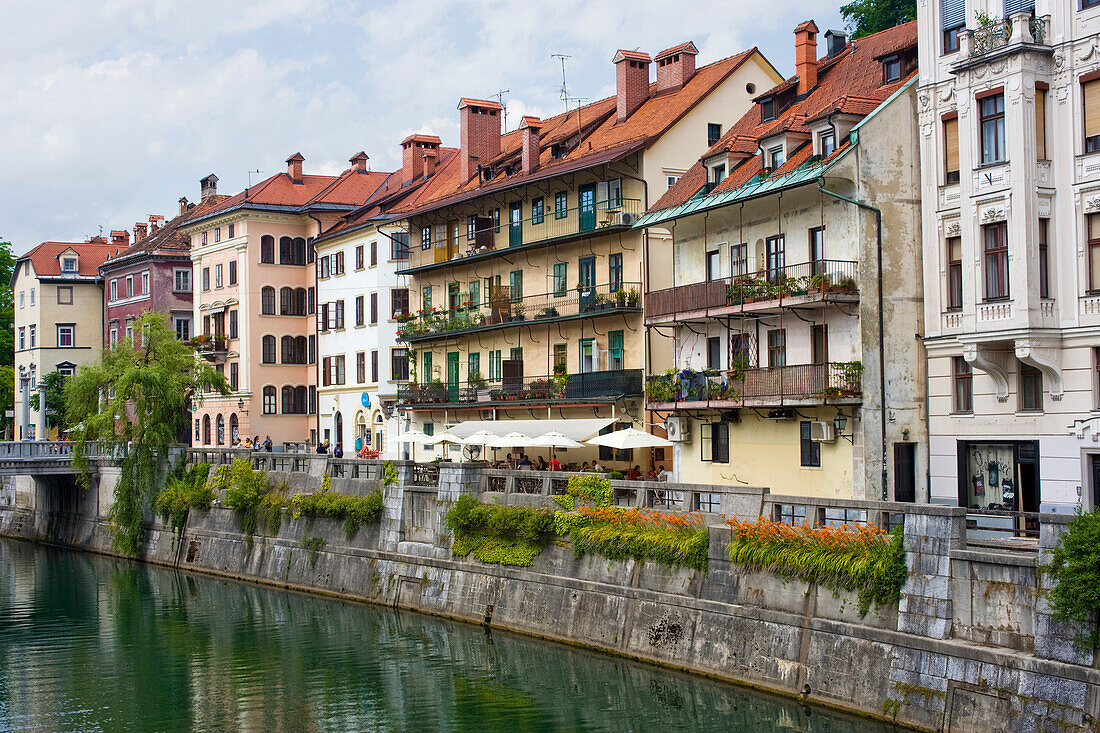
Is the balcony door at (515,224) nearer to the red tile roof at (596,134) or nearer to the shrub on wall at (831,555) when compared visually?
→ the red tile roof at (596,134)

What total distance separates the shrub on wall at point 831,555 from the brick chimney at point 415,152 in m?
47.5

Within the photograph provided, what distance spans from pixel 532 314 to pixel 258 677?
24.0 meters

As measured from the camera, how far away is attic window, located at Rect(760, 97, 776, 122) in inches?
1754

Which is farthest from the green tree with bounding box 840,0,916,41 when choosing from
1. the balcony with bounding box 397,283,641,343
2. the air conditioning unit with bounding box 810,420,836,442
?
the air conditioning unit with bounding box 810,420,836,442

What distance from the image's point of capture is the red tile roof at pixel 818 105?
37.6m

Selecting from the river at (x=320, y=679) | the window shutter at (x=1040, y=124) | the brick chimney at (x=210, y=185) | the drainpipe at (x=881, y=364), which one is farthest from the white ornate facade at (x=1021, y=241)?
the brick chimney at (x=210, y=185)

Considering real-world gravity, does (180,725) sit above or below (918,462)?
below

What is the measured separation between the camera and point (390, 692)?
31.1m

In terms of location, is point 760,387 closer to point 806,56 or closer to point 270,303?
point 806,56

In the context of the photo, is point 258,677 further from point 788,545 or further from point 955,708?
point 955,708

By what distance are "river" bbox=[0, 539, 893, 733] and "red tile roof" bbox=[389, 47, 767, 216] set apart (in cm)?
1961

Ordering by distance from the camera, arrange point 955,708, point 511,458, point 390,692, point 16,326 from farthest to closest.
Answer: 1. point 16,326
2. point 511,458
3. point 390,692
4. point 955,708

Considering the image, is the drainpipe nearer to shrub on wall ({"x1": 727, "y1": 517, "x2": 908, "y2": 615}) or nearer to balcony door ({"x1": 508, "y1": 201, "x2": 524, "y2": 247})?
shrub on wall ({"x1": 727, "y1": 517, "x2": 908, "y2": 615})

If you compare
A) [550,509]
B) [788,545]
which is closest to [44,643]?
[550,509]
